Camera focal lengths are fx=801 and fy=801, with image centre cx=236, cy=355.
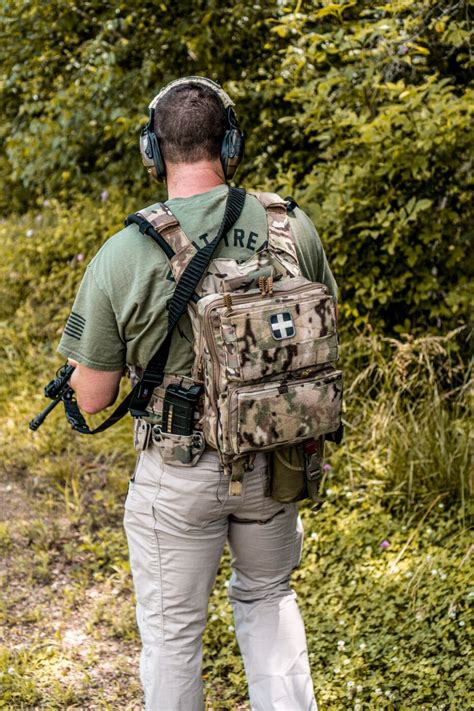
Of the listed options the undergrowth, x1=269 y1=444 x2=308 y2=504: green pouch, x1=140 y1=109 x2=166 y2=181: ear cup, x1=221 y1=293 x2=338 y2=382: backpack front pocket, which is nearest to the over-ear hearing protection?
x1=140 y1=109 x2=166 y2=181: ear cup

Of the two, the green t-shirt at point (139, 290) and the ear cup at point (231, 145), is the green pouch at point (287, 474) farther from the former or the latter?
the ear cup at point (231, 145)

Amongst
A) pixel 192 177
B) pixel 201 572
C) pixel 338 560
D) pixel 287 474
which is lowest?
pixel 338 560

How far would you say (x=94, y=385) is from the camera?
2209mm

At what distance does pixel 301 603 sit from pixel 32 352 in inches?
125

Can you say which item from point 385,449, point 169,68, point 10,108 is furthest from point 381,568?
point 10,108

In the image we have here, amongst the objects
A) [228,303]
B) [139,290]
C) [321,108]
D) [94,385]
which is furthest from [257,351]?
[321,108]

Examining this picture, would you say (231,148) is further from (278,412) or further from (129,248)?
(278,412)

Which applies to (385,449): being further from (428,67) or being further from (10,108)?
(10,108)

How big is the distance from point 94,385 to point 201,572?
0.60 metres

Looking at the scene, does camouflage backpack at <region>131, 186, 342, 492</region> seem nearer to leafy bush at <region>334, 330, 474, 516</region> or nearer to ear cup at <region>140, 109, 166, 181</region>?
ear cup at <region>140, 109, 166, 181</region>

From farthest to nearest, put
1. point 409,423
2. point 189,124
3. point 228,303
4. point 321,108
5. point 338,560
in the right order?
point 321,108
point 409,423
point 338,560
point 189,124
point 228,303

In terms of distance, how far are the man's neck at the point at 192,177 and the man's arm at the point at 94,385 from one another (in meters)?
0.53

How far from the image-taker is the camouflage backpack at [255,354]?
199cm

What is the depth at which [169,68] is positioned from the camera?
19.2 feet
